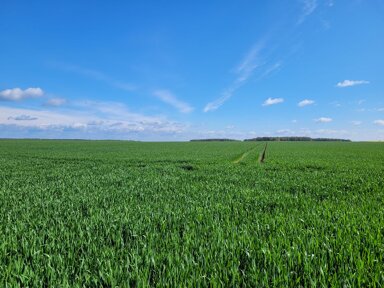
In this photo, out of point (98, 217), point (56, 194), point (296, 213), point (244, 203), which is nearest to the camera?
point (98, 217)

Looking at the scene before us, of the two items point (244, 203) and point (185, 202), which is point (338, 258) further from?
point (185, 202)

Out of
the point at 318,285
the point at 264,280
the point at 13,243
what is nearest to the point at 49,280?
the point at 13,243

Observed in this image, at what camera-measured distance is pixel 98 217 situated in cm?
673

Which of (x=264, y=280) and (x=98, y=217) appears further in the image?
(x=98, y=217)

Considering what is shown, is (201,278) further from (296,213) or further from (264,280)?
(296,213)

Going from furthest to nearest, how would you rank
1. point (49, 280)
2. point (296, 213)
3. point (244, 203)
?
point (244, 203), point (296, 213), point (49, 280)

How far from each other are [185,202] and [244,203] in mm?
1979

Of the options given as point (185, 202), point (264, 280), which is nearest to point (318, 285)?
point (264, 280)

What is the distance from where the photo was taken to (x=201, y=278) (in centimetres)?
357

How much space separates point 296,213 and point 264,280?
15.0ft

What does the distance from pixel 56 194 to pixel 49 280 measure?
778 centimetres

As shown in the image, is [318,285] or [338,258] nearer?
[318,285]

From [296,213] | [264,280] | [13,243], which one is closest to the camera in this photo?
[264,280]

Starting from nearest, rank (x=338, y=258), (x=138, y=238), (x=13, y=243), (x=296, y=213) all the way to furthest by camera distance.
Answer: (x=338, y=258)
(x=13, y=243)
(x=138, y=238)
(x=296, y=213)
